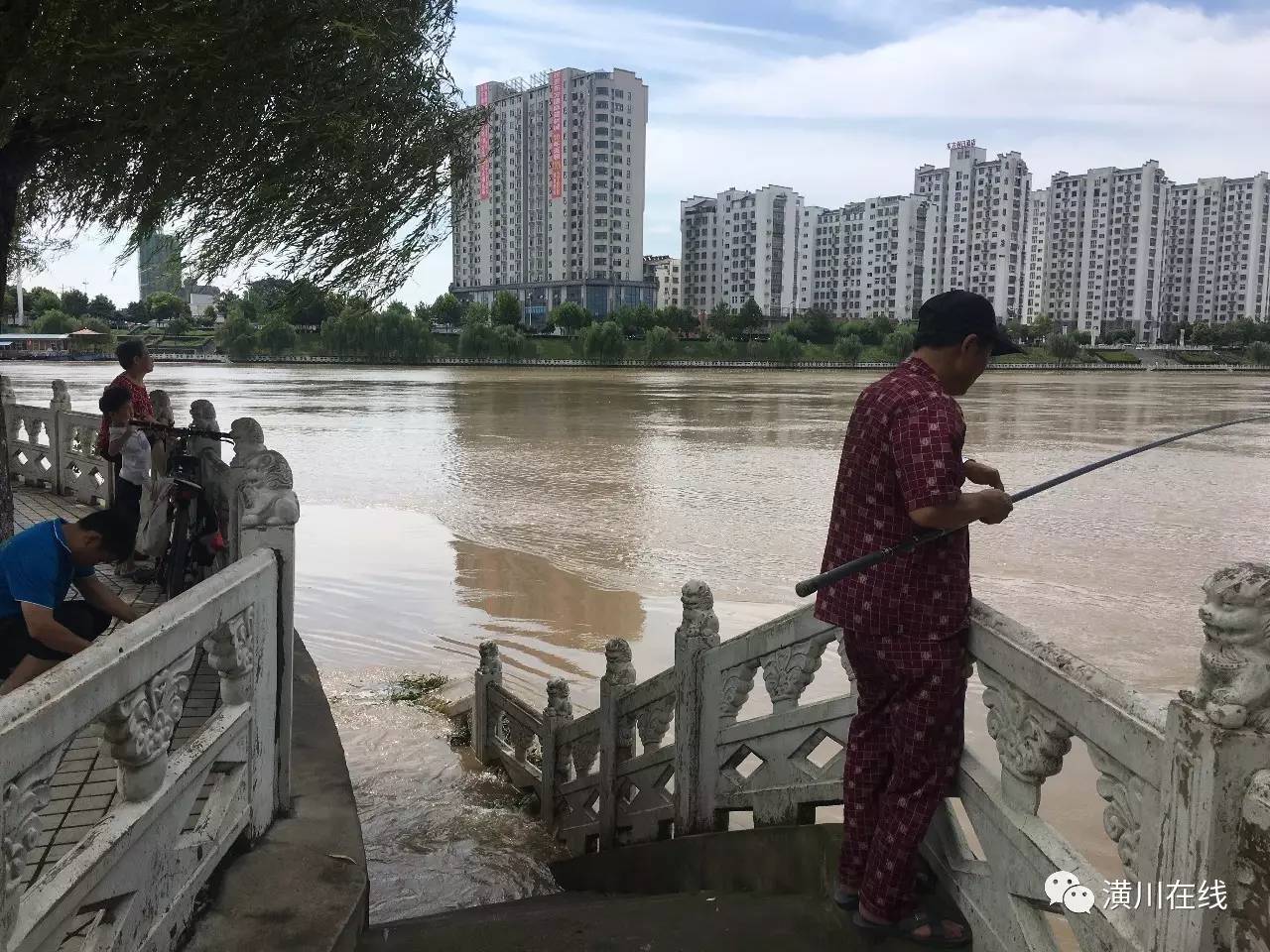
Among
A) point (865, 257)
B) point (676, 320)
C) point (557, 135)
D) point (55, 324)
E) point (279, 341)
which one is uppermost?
point (557, 135)

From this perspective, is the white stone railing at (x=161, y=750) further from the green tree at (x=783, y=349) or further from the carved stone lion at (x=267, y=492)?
the green tree at (x=783, y=349)

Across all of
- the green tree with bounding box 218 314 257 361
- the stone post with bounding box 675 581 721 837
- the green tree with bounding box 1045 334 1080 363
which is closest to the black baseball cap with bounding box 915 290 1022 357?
the stone post with bounding box 675 581 721 837

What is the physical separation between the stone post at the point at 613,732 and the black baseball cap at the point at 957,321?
2.71 metres

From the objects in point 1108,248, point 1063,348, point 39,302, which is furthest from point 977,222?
point 39,302

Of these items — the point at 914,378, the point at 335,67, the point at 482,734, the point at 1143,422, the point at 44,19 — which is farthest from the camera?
the point at 1143,422

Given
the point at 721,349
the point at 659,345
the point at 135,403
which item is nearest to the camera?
the point at 135,403

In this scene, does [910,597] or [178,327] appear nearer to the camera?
[910,597]

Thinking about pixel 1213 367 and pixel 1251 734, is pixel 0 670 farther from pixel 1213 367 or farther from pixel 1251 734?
pixel 1213 367

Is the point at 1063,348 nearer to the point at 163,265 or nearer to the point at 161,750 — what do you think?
the point at 163,265

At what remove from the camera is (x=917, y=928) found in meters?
2.90

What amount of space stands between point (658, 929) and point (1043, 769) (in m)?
1.52

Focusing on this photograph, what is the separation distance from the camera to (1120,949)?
2.19 m

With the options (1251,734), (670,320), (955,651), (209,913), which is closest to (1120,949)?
(1251,734)

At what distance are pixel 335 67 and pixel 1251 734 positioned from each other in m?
5.25
